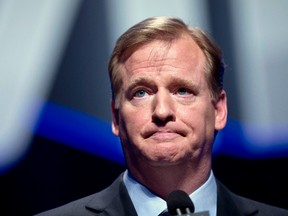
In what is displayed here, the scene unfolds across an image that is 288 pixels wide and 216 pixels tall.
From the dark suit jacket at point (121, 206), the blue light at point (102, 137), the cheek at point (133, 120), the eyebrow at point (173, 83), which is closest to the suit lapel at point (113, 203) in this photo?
the dark suit jacket at point (121, 206)

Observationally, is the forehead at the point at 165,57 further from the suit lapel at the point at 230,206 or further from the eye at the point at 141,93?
the suit lapel at the point at 230,206

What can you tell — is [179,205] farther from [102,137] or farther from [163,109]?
[102,137]

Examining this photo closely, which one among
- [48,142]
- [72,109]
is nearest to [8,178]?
[48,142]

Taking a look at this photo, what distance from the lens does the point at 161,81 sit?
5.39ft

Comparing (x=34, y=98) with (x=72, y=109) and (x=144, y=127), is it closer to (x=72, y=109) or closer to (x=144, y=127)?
(x=72, y=109)

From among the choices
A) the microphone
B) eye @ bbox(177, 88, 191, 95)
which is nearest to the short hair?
eye @ bbox(177, 88, 191, 95)

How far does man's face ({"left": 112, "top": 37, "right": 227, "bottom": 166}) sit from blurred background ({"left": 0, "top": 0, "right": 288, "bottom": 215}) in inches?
19.9

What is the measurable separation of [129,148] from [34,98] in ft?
1.94

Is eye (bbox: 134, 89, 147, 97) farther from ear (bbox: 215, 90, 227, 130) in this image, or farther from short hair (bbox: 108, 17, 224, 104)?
ear (bbox: 215, 90, 227, 130)

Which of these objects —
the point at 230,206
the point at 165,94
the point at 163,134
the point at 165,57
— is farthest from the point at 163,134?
the point at 230,206

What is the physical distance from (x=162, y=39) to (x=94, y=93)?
0.62 m

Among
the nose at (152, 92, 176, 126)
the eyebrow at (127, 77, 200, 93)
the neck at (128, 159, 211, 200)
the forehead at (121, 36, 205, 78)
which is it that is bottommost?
the neck at (128, 159, 211, 200)

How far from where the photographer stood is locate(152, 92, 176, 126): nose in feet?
5.16

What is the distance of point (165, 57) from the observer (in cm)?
167
